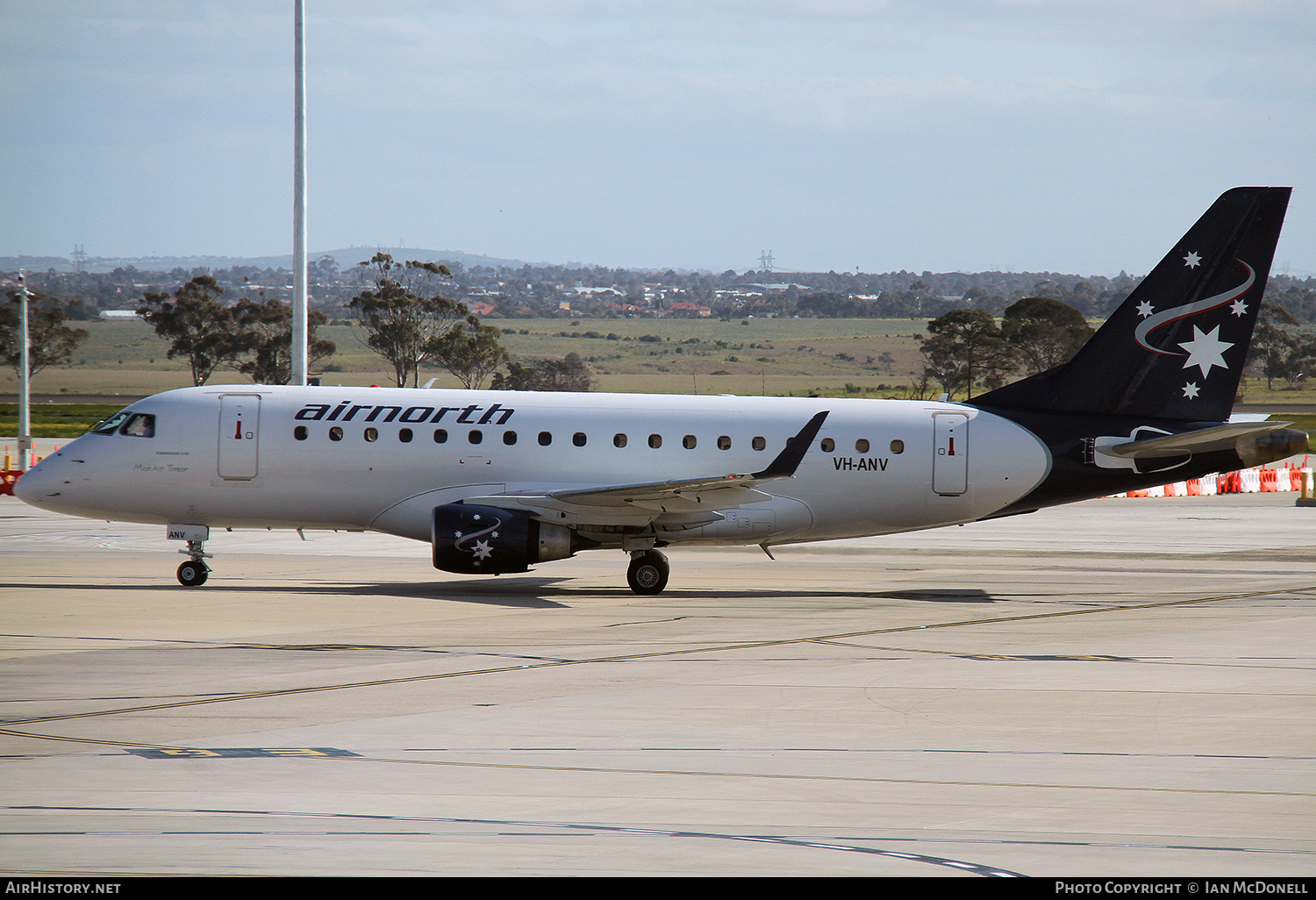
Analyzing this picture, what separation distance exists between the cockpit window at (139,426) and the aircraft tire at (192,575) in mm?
2474

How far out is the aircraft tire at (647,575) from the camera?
80.9ft

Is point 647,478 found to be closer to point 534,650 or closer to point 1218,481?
point 534,650

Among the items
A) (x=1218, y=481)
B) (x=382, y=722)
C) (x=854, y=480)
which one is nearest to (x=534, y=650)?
(x=382, y=722)

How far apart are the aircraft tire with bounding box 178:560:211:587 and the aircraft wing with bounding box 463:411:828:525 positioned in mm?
4769

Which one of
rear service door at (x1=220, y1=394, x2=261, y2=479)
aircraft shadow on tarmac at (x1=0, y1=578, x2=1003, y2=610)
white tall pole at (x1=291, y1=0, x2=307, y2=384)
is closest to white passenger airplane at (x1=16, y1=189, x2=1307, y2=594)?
rear service door at (x1=220, y1=394, x2=261, y2=479)

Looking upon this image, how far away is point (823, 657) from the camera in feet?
56.6

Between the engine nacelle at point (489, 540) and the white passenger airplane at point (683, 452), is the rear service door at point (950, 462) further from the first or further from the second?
the engine nacelle at point (489, 540)

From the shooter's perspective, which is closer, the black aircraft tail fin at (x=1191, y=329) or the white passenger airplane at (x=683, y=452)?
the white passenger airplane at (x=683, y=452)

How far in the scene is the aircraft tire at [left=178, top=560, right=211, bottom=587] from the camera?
24.2 metres

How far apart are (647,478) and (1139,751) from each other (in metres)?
13.9

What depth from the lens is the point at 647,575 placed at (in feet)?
81.0

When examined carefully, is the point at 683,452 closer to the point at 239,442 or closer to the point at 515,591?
the point at 515,591

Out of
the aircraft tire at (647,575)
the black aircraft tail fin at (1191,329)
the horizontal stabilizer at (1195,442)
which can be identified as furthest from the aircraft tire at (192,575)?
the horizontal stabilizer at (1195,442)

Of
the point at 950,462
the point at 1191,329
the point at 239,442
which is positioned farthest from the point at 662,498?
the point at 1191,329
